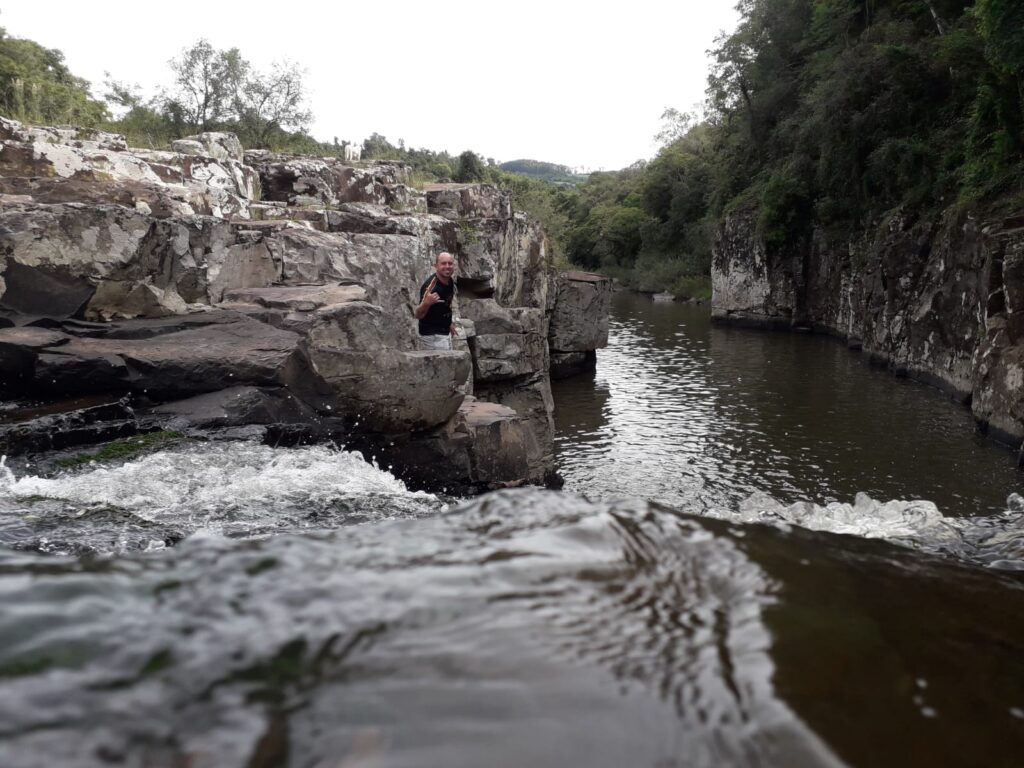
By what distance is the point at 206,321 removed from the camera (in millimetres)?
6281

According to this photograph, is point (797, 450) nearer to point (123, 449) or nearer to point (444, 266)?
point (444, 266)

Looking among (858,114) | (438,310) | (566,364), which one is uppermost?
(858,114)

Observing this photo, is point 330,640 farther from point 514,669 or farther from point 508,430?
point 508,430

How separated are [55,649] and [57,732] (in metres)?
0.33

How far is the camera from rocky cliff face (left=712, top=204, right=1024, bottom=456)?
1146 centimetres

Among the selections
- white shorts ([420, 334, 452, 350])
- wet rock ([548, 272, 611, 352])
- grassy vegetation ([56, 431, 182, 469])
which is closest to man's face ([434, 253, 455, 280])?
white shorts ([420, 334, 452, 350])

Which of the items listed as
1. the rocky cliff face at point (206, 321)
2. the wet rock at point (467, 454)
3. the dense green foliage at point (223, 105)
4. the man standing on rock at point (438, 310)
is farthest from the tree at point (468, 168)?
the wet rock at point (467, 454)

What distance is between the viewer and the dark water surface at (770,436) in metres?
9.77

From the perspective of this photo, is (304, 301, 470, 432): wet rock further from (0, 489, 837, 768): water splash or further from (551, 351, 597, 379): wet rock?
(551, 351, 597, 379): wet rock

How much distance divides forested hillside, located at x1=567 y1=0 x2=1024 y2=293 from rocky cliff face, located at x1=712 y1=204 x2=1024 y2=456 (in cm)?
90

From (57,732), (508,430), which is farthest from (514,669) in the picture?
(508,430)

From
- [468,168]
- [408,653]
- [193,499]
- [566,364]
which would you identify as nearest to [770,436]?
[566,364]

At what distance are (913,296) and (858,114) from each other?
23.4ft

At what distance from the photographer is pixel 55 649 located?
158 cm
